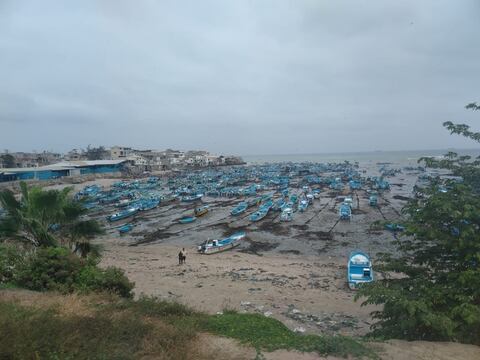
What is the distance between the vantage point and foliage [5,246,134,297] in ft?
30.1

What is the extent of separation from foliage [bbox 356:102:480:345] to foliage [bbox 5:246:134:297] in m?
6.47

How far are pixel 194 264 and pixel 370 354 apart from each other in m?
16.0

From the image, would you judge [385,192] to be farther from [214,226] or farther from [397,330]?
[397,330]

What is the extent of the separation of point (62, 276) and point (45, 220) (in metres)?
2.58

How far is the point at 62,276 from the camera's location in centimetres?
924

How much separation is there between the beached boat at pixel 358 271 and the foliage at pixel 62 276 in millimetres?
11084

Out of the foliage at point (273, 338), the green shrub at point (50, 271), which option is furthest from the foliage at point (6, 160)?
the foliage at point (273, 338)

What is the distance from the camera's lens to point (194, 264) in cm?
2108

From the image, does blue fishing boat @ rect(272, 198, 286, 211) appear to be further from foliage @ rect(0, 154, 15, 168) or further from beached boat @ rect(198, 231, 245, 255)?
foliage @ rect(0, 154, 15, 168)

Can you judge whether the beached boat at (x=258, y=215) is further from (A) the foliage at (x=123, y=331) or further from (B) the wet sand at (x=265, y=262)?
(A) the foliage at (x=123, y=331)

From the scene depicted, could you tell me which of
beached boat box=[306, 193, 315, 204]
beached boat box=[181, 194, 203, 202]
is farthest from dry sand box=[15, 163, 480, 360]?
beached boat box=[181, 194, 203, 202]

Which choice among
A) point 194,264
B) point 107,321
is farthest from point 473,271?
point 194,264

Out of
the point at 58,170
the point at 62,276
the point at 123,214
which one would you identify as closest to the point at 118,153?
the point at 58,170

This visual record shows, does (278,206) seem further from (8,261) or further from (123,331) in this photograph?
(123,331)
